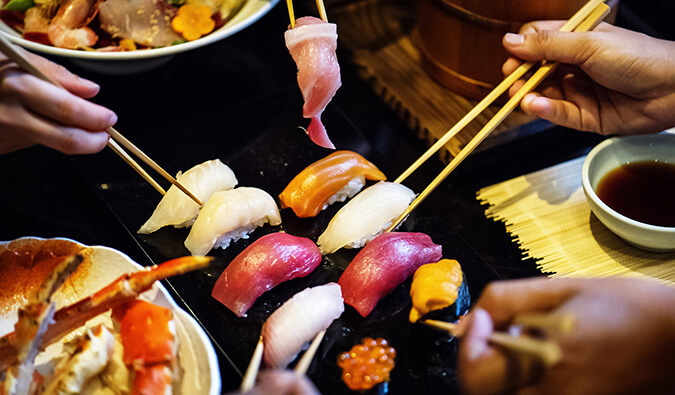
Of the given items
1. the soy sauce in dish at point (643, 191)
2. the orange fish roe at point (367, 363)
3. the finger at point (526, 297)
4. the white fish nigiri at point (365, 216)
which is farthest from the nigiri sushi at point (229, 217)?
the soy sauce in dish at point (643, 191)

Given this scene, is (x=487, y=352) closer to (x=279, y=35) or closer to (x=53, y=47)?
(x=53, y=47)

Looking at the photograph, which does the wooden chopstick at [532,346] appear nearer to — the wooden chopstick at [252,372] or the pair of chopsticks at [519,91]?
the wooden chopstick at [252,372]

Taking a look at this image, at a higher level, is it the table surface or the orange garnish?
the orange garnish

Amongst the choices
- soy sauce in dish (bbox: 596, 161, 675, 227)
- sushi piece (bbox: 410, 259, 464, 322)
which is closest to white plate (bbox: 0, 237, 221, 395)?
sushi piece (bbox: 410, 259, 464, 322)

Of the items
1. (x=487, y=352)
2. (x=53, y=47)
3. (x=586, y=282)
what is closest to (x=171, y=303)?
(x=487, y=352)

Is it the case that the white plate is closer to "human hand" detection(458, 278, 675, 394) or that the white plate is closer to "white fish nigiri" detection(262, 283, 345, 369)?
"white fish nigiri" detection(262, 283, 345, 369)

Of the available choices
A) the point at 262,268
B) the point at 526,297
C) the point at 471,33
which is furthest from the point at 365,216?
the point at 526,297
